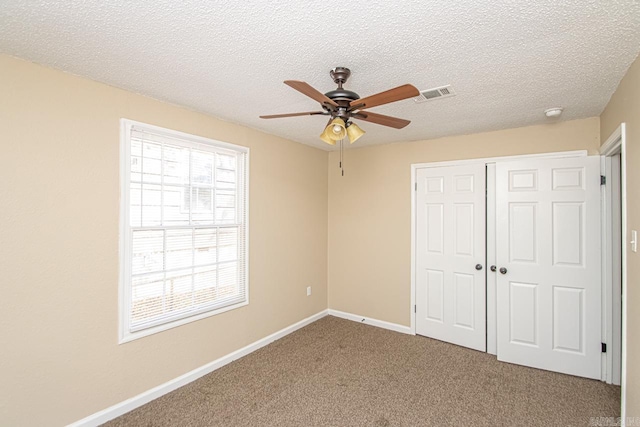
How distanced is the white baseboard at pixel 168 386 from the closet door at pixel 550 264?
8.49ft

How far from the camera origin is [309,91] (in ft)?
5.17

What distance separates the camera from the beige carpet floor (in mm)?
2273

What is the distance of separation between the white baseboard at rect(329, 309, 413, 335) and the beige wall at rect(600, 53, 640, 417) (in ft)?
7.17

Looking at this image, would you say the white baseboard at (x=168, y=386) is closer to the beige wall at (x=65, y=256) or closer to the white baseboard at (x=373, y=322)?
the beige wall at (x=65, y=256)

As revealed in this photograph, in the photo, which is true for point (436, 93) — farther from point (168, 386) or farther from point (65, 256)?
point (168, 386)

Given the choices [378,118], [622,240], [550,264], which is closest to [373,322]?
[550,264]

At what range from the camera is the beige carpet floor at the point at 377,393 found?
227 centimetres

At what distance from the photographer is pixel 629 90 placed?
6.41ft

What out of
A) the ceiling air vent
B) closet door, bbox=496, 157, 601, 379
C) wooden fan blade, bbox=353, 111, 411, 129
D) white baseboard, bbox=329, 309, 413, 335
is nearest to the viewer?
wooden fan blade, bbox=353, 111, 411, 129

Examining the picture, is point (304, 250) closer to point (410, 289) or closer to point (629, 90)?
point (410, 289)

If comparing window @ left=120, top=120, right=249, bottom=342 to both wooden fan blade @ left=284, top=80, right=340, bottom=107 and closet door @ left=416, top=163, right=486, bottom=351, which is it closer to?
wooden fan blade @ left=284, top=80, right=340, bottom=107

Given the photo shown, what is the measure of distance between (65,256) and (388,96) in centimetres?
233

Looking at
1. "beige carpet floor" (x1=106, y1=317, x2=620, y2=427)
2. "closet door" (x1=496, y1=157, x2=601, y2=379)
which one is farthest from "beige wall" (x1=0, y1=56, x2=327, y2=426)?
"closet door" (x1=496, y1=157, x2=601, y2=379)

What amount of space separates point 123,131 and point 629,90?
3527 mm
